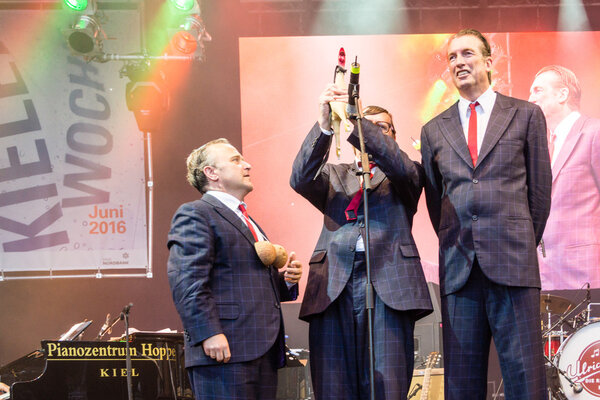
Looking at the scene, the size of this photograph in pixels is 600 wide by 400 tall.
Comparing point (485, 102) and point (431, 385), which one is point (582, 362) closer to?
point (431, 385)

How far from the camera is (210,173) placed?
10.7ft

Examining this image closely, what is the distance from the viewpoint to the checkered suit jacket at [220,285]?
2756mm

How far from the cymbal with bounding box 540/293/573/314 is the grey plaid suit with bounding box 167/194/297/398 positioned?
342cm

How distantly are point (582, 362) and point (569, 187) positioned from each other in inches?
A: 64.6

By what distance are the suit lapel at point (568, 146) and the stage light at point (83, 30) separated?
4.50m

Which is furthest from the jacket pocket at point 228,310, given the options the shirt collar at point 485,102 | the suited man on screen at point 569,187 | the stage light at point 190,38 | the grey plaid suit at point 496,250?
the suited man on screen at point 569,187

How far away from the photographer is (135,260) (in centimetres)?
658

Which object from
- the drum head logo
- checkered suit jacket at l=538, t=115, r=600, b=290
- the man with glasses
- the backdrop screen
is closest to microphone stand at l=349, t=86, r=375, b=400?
the man with glasses

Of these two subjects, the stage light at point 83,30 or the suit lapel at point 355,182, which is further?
the stage light at point 83,30

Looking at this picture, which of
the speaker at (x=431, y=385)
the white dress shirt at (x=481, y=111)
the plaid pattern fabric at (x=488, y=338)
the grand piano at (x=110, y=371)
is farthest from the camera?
the speaker at (x=431, y=385)

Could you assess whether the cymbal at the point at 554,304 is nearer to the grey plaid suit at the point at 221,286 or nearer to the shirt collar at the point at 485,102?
the shirt collar at the point at 485,102

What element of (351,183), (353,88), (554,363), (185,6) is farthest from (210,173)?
(554,363)

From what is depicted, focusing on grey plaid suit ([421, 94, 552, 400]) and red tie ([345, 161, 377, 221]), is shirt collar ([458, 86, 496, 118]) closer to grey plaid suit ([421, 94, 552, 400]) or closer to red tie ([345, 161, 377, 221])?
grey plaid suit ([421, 94, 552, 400])

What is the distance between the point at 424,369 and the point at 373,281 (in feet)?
9.27
